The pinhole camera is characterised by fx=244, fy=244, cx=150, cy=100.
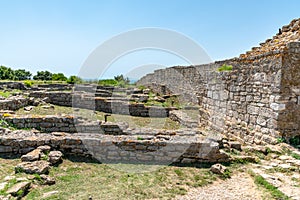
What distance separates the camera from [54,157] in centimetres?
594

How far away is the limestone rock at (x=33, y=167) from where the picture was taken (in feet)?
17.2

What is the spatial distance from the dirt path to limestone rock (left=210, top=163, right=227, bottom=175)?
0.25 meters

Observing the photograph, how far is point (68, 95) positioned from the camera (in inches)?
694

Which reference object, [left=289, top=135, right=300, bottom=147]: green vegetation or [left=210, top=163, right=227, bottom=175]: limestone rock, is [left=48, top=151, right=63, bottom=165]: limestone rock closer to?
[left=210, top=163, right=227, bottom=175]: limestone rock

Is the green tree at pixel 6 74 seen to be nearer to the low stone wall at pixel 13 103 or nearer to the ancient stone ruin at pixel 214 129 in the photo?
the low stone wall at pixel 13 103

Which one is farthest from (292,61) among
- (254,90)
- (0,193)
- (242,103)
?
(0,193)

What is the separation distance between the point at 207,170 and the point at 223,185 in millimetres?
725

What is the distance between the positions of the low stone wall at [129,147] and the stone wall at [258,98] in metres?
1.81

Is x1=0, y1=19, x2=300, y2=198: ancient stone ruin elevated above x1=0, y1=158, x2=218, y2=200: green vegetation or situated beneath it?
elevated above

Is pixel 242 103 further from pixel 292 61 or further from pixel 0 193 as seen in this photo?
pixel 0 193

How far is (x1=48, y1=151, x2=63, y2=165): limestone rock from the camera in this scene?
5872 mm

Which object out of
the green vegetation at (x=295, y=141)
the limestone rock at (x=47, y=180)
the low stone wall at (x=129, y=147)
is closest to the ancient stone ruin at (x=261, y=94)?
the green vegetation at (x=295, y=141)

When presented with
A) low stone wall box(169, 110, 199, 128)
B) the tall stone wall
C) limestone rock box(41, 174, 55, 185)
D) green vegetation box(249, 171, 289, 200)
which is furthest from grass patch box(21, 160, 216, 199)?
the tall stone wall

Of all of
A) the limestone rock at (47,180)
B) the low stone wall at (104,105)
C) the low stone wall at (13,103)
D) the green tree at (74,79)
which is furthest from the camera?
the green tree at (74,79)
